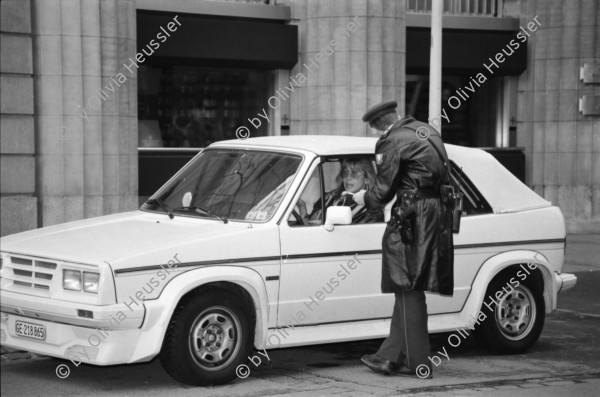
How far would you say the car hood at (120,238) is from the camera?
7539 mm

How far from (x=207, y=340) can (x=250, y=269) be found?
0.56m

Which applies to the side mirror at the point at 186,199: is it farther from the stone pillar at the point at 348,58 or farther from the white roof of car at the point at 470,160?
the stone pillar at the point at 348,58

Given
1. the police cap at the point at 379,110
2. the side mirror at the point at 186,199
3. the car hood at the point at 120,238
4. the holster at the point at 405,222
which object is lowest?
the car hood at the point at 120,238

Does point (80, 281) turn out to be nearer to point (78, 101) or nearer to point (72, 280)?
point (72, 280)

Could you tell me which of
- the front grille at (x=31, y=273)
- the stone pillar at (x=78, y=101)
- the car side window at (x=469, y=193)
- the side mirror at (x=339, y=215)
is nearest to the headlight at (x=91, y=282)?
the front grille at (x=31, y=273)

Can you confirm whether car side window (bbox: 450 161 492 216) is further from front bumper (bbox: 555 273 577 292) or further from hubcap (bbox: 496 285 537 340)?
front bumper (bbox: 555 273 577 292)

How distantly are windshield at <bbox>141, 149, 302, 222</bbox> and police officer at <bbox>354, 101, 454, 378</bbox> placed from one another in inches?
27.6

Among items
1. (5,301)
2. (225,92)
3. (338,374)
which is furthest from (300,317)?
(225,92)

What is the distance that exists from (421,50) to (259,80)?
2669 millimetres

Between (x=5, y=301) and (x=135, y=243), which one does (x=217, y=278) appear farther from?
(x=5, y=301)

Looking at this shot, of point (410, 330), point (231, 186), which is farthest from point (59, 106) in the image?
point (410, 330)

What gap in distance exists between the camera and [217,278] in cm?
770

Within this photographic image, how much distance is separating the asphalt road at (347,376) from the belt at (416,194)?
125 centimetres

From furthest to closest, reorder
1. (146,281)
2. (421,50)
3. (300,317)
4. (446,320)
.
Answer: (421,50) → (446,320) → (300,317) → (146,281)
